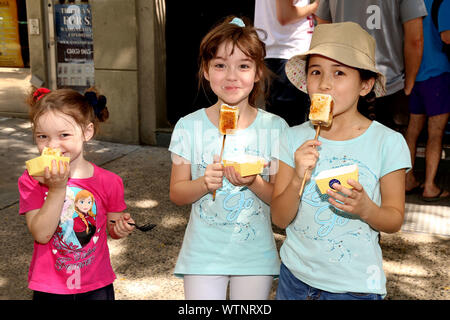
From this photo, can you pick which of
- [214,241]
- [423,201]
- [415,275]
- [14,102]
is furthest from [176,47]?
[214,241]

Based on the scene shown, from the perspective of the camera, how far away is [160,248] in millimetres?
4648

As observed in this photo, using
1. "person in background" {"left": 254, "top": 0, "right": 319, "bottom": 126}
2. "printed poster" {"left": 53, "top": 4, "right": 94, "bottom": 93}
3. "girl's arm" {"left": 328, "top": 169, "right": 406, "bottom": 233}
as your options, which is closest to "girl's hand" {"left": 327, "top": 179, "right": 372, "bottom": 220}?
"girl's arm" {"left": 328, "top": 169, "right": 406, "bottom": 233}

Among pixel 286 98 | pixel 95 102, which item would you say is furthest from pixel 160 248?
pixel 95 102

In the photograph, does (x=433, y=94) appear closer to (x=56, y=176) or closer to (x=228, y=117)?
(x=228, y=117)

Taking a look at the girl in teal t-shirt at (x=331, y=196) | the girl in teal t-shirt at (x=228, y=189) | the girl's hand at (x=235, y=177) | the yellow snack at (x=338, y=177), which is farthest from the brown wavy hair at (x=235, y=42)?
the yellow snack at (x=338, y=177)

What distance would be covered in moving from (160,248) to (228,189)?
226 centimetres

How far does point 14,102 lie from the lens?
10.0 m

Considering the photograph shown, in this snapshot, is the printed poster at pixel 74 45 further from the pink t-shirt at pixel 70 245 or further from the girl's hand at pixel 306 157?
the girl's hand at pixel 306 157

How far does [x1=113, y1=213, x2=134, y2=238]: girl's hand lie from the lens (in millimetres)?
2482

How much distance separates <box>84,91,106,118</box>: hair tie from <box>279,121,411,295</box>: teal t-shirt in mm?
1158

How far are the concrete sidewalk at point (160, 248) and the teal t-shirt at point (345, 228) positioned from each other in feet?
5.18

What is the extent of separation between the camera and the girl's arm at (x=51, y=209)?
7.47 ft

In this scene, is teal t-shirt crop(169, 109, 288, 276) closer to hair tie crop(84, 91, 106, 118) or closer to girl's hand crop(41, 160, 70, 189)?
hair tie crop(84, 91, 106, 118)
